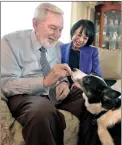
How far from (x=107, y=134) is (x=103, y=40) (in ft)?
1.70

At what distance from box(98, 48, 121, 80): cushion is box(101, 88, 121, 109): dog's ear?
0.71ft

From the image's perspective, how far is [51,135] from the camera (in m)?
1.07

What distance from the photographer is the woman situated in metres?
1.39

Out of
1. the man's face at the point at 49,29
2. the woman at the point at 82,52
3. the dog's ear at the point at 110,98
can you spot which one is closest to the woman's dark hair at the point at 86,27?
the woman at the point at 82,52

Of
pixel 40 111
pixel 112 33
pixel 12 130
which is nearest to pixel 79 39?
pixel 112 33

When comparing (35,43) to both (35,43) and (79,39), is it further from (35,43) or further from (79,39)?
(79,39)

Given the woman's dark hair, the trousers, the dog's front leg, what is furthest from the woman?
the dog's front leg

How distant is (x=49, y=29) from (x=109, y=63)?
500 mm

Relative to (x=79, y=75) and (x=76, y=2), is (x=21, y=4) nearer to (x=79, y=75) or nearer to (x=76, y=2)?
(x=76, y=2)

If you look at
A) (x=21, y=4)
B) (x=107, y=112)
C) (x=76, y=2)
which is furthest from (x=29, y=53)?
(x=107, y=112)

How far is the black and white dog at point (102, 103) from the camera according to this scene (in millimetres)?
1168

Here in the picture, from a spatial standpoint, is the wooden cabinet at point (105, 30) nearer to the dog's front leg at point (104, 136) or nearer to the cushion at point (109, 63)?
the cushion at point (109, 63)

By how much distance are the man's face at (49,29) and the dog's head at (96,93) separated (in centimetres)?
21

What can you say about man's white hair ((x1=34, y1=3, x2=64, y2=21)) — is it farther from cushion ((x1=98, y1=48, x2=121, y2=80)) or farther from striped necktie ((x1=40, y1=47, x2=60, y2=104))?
cushion ((x1=98, y1=48, x2=121, y2=80))
